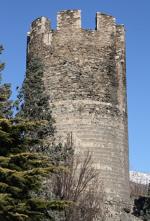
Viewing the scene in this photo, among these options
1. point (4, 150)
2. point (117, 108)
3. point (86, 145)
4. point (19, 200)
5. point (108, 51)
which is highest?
point (108, 51)

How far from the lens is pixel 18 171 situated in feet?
46.4

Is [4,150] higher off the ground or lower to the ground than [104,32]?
lower

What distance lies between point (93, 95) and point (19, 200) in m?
12.0

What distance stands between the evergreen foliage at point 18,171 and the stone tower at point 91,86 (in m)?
9.83

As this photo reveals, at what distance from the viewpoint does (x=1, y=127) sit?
14188 millimetres

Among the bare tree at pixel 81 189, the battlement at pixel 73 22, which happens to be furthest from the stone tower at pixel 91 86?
the bare tree at pixel 81 189

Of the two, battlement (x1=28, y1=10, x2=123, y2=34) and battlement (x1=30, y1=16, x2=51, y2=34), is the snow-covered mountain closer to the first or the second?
battlement (x1=30, y1=16, x2=51, y2=34)

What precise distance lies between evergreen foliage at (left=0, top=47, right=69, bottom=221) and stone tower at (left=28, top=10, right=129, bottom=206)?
983 cm

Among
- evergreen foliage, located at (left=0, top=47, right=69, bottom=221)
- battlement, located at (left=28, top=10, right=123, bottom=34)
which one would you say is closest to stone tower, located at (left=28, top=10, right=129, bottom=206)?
battlement, located at (left=28, top=10, right=123, bottom=34)

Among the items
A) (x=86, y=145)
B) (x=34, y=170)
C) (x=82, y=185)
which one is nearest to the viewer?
(x=34, y=170)

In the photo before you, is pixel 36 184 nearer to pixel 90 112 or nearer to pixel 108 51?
pixel 90 112

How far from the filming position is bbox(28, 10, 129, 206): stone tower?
25234mm

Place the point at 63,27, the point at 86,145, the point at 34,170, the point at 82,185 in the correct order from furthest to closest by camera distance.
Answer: the point at 63,27
the point at 86,145
the point at 82,185
the point at 34,170

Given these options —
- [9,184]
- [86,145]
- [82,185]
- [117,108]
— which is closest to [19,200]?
[9,184]
